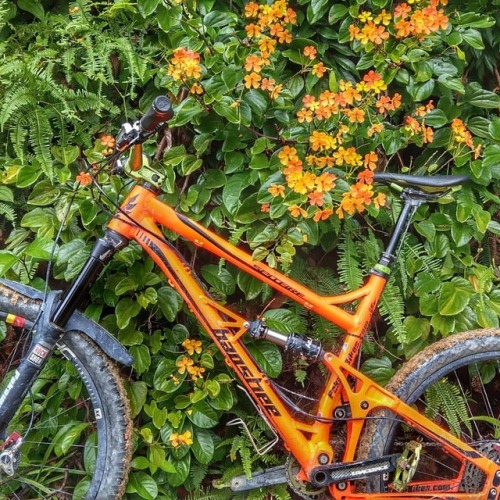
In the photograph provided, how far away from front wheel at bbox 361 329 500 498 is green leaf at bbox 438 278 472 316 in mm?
100

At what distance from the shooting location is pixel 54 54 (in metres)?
2.14

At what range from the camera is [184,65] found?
1.86 m

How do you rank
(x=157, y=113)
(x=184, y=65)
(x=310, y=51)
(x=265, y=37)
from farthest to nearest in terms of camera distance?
1. (x=310, y=51)
2. (x=265, y=37)
3. (x=184, y=65)
4. (x=157, y=113)

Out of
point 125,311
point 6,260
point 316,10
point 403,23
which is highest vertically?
point 316,10

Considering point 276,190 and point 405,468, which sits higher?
point 276,190

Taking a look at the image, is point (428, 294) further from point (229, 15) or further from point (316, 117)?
point (229, 15)

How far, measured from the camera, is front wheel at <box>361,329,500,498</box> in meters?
2.03

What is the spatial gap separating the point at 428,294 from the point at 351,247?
1.16 ft

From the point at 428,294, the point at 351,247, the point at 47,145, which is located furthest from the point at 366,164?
the point at 47,145

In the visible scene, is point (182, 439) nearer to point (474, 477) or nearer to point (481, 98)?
point (474, 477)

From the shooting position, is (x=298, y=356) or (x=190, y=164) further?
(x=190, y=164)

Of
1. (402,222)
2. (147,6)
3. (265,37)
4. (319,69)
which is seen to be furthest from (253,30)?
(402,222)

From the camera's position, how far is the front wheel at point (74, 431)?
2006 mm

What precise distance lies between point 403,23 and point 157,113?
1013 mm
